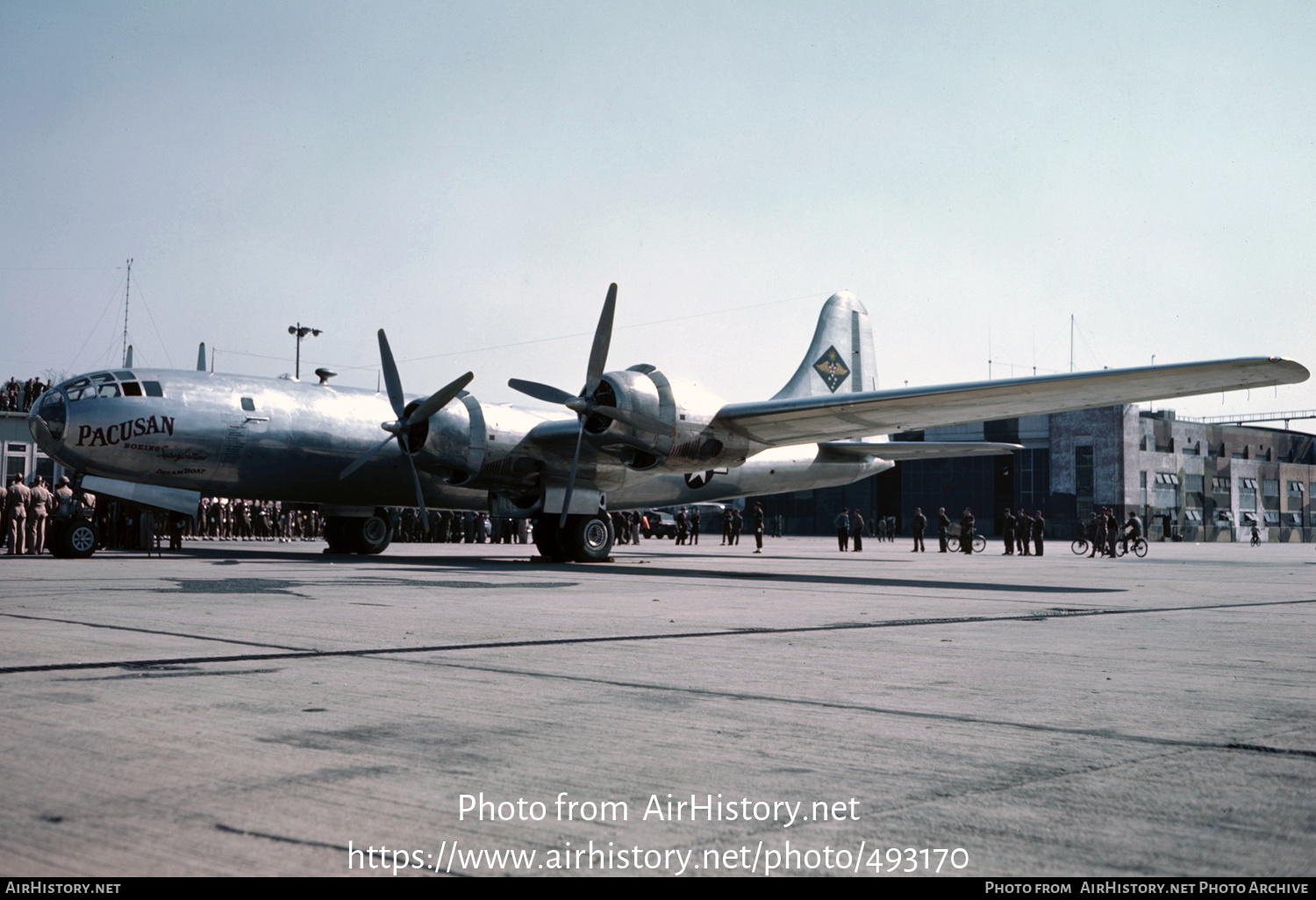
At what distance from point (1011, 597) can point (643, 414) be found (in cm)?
829

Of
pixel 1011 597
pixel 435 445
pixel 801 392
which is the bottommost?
pixel 1011 597

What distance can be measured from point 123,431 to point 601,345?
8889mm

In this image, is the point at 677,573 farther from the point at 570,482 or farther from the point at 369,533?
the point at 369,533

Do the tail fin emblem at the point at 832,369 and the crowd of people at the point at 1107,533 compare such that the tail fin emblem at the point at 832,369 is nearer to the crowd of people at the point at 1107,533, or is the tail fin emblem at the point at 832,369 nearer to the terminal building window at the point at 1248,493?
the crowd of people at the point at 1107,533

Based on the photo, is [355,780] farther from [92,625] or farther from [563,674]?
[92,625]

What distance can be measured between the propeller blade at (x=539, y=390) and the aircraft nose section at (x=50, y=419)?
809cm

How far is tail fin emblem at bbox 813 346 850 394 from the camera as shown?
27.9m

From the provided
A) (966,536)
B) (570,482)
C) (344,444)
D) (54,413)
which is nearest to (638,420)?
(570,482)

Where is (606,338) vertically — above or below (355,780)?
above

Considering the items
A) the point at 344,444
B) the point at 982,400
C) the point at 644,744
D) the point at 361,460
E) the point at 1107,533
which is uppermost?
the point at 982,400

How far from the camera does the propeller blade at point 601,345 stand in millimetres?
20203

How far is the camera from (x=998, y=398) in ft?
58.4

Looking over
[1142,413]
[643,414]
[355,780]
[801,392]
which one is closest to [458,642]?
[355,780]

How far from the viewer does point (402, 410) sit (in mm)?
21781
